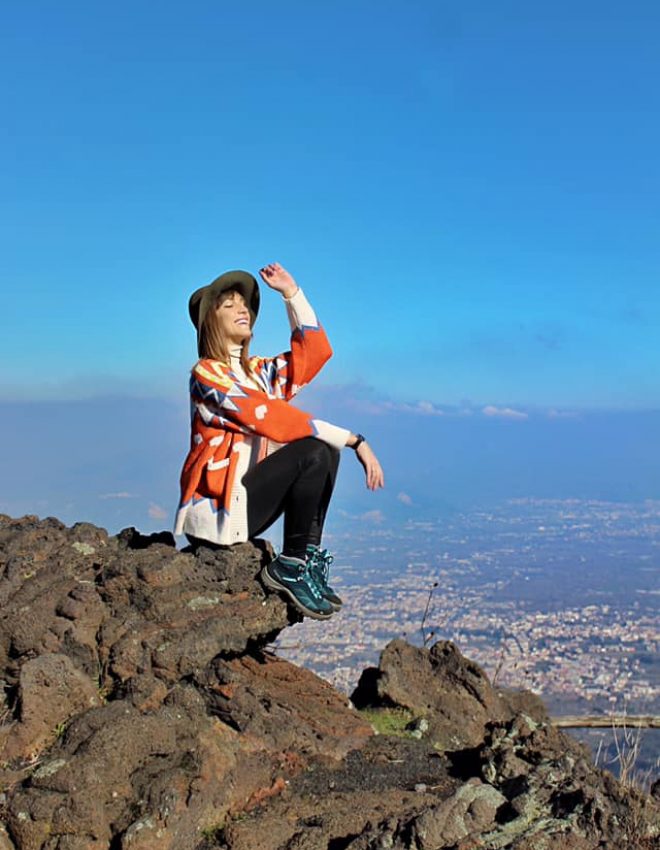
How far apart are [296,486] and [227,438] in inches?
27.0

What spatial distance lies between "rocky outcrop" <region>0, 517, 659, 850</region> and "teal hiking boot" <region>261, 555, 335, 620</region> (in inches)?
5.6

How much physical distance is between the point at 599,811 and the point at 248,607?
285 centimetres

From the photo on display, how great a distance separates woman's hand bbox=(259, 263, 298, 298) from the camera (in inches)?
288

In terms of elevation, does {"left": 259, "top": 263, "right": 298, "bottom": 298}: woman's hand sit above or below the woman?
above

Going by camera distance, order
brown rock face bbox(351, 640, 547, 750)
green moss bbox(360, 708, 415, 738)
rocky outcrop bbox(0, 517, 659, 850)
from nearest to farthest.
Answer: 1. rocky outcrop bbox(0, 517, 659, 850)
2. green moss bbox(360, 708, 415, 738)
3. brown rock face bbox(351, 640, 547, 750)

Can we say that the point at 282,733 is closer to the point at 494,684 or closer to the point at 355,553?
the point at 494,684

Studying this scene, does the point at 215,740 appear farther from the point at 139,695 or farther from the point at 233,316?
the point at 233,316

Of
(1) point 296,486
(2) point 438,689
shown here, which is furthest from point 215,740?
(2) point 438,689

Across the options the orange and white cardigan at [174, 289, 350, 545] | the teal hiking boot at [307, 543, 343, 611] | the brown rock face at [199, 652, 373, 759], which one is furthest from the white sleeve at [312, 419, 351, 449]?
the brown rock face at [199, 652, 373, 759]

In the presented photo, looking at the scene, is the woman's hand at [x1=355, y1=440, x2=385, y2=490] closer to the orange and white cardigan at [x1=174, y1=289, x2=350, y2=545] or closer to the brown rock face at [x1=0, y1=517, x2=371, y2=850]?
the orange and white cardigan at [x1=174, y1=289, x2=350, y2=545]

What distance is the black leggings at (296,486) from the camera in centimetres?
677

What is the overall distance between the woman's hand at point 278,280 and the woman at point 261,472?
1.65 feet

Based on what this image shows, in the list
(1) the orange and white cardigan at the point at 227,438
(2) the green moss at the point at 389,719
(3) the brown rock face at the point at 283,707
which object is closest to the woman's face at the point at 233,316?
(1) the orange and white cardigan at the point at 227,438

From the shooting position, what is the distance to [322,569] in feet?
22.9
